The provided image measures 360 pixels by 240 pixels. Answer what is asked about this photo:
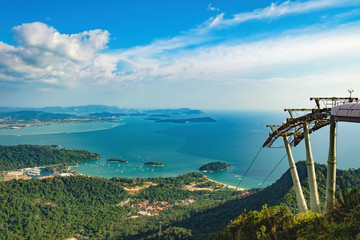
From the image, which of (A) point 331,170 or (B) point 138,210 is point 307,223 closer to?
(A) point 331,170

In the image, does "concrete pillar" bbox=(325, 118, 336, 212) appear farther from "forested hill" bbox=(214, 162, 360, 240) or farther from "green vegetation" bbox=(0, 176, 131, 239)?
"green vegetation" bbox=(0, 176, 131, 239)

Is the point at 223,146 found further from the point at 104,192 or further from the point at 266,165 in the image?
the point at 104,192

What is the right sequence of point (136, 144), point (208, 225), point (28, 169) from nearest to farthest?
point (208, 225)
point (28, 169)
point (136, 144)

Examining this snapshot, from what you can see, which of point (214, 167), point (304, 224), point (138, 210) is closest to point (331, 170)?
point (304, 224)

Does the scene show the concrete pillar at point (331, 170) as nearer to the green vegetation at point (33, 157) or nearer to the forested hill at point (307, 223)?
the forested hill at point (307, 223)

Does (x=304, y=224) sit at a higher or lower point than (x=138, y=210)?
higher

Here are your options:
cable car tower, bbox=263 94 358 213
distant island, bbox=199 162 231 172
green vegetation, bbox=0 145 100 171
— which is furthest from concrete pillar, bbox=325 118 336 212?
green vegetation, bbox=0 145 100 171

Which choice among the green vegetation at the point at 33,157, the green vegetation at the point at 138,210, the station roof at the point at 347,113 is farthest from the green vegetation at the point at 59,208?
the green vegetation at the point at 33,157

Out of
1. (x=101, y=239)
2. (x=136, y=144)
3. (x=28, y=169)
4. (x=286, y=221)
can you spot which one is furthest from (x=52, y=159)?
(x=286, y=221)
